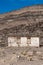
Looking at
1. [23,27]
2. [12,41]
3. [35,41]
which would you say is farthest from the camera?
[23,27]

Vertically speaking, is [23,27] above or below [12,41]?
above

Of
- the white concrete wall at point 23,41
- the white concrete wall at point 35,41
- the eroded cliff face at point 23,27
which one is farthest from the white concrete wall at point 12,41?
the white concrete wall at point 35,41

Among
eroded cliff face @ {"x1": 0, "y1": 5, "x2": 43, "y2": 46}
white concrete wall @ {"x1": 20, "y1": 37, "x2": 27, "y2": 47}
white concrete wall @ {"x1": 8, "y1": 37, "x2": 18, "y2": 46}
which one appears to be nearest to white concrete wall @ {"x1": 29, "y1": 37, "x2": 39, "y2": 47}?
eroded cliff face @ {"x1": 0, "y1": 5, "x2": 43, "y2": 46}

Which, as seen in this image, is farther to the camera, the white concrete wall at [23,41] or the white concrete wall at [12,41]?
the white concrete wall at [12,41]

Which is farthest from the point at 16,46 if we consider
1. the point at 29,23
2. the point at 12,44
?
the point at 29,23

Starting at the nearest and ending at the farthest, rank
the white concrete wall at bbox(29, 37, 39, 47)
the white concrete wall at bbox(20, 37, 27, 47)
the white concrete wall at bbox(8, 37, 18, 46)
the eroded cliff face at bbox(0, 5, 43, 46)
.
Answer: the white concrete wall at bbox(29, 37, 39, 47)
the white concrete wall at bbox(20, 37, 27, 47)
the white concrete wall at bbox(8, 37, 18, 46)
the eroded cliff face at bbox(0, 5, 43, 46)

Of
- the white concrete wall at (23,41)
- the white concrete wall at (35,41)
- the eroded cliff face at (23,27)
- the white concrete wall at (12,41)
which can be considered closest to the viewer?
the white concrete wall at (35,41)

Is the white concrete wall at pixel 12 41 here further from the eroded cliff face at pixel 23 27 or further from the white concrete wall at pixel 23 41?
the white concrete wall at pixel 23 41

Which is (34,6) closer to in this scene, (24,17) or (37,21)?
(24,17)

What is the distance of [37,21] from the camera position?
24.8m

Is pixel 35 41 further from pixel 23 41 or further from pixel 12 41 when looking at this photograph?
pixel 12 41

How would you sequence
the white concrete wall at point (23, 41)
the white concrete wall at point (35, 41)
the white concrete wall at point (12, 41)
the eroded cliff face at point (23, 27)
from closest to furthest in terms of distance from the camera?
the white concrete wall at point (35, 41) < the white concrete wall at point (23, 41) < the white concrete wall at point (12, 41) < the eroded cliff face at point (23, 27)

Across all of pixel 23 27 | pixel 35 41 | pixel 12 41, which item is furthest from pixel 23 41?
pixel 23 27

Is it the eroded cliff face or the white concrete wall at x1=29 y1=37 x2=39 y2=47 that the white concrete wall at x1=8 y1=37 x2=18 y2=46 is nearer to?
the eroded cliff face
